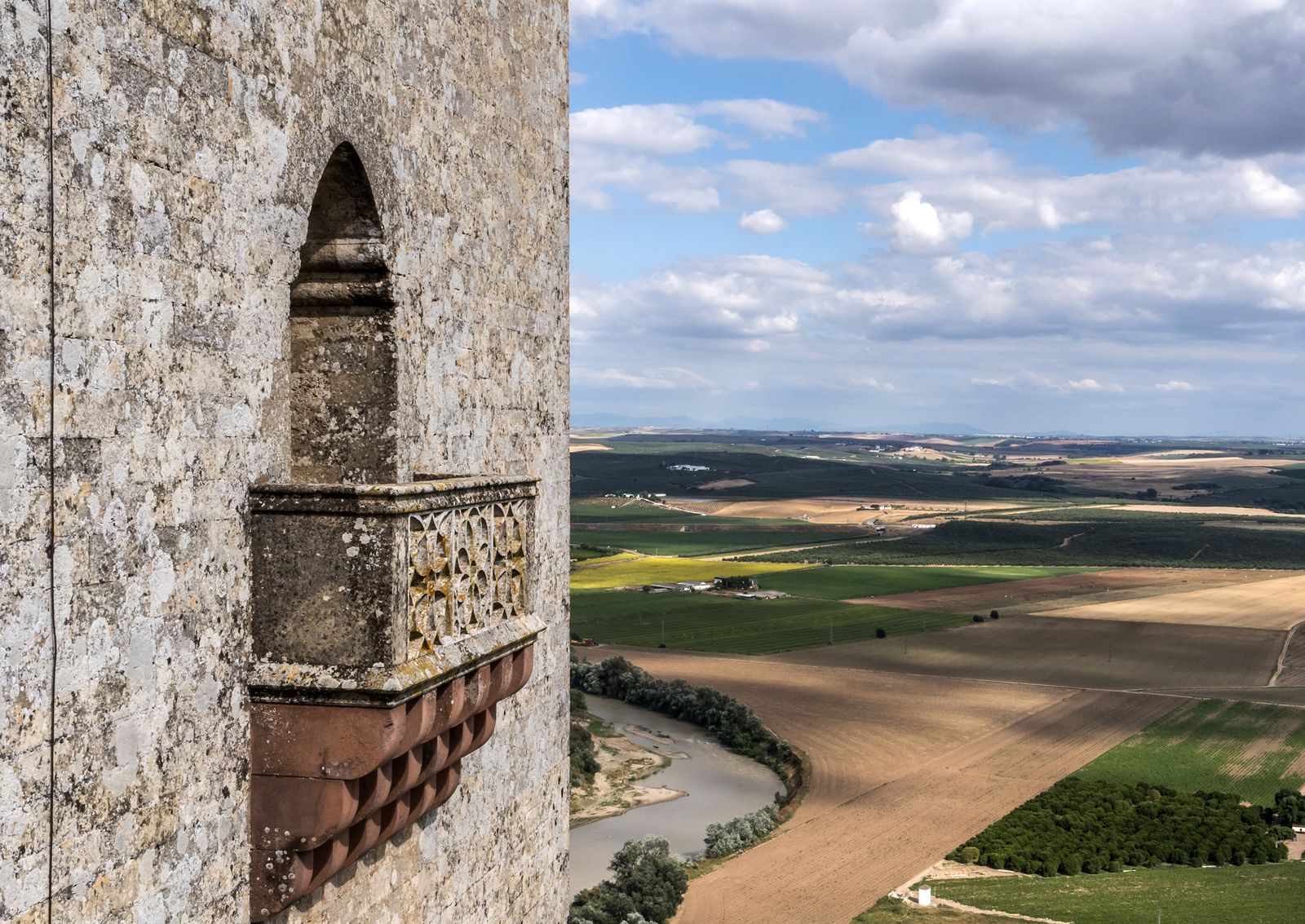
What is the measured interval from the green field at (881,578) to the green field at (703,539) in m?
16.9

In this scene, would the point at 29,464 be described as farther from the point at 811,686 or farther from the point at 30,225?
the point at 811,686

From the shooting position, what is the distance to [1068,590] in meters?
94.9

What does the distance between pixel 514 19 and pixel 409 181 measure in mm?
2191

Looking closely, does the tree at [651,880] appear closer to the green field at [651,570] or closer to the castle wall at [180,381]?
the castle wall at [180,381]

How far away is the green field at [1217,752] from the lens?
4934cm

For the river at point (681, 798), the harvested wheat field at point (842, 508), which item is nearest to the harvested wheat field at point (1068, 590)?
the river at point (681, 798)

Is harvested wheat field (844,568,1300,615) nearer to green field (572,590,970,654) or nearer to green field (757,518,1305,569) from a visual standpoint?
green field (572,590,970,654)

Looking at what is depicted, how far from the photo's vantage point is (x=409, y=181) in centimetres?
649

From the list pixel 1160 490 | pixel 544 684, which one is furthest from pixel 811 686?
pixel 1160 490

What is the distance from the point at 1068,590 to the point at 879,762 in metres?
48.0

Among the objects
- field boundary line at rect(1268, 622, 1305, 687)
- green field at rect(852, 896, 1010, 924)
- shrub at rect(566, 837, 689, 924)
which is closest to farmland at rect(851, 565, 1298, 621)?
field boundary line at rect(1268, 622, 1305, 687)

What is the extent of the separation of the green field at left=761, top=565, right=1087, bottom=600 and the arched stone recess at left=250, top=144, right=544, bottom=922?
277ft

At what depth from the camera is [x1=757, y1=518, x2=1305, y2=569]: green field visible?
368 feet

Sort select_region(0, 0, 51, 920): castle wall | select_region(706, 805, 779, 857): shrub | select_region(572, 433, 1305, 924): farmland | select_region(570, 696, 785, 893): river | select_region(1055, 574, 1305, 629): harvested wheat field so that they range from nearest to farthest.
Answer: select_region(0, 0, 51, 920): castle wall, select_region(572, 433, 1305, 924): farmland, select_region(706, 805, 779, 857): shrub, select_region(570, 696, 785, 893): river, select_region(1055, 574, 1305, 629): harvested wheat field
